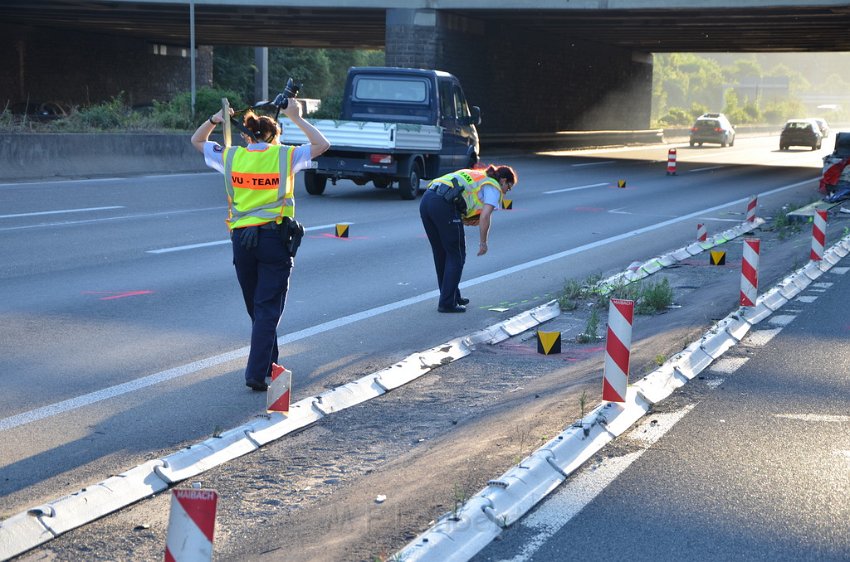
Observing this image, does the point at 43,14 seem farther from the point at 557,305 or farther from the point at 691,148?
the point at 557,305

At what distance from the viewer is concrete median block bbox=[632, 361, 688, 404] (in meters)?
6.99

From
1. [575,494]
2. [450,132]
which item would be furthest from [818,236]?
[450,132]

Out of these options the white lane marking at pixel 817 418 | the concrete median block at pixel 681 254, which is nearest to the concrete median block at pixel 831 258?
the concrete median block at pixel 681 254

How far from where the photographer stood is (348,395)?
23.0 ft

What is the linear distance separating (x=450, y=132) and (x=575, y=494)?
1730 cm

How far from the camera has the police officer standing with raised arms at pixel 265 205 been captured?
680 cm

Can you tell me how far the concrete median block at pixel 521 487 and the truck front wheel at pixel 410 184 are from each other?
15533 mm

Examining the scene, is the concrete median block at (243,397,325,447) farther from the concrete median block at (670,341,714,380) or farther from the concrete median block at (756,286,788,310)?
the concrete median block at (756,286,788,310)

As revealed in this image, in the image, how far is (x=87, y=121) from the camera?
1022 inches

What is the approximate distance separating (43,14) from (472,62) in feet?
50.9

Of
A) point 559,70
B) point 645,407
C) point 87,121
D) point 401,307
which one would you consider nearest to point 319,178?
point 87,121

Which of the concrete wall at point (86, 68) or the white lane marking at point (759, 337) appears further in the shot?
the concrete wall at point (86, 68)

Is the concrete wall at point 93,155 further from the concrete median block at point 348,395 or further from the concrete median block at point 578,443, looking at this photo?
the concrete median block at point 578,443

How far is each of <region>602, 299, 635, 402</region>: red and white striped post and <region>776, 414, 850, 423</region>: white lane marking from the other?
0.96m
